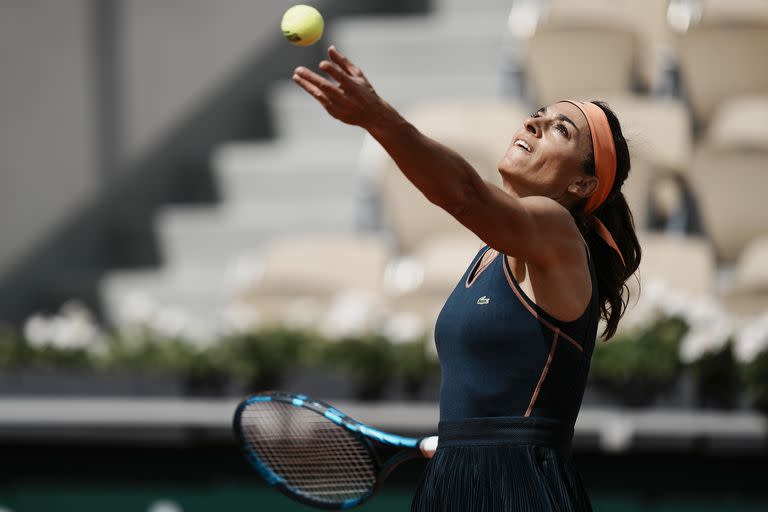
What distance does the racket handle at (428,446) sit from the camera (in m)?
2.76

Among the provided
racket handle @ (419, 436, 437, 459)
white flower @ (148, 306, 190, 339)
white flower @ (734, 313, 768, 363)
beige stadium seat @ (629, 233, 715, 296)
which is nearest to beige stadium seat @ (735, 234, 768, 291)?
beige stadium seat @ (629, 233, 715, 296)

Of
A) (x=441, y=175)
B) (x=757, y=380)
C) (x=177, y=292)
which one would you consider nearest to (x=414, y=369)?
(x=757, y=380)

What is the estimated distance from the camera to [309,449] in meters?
3.22

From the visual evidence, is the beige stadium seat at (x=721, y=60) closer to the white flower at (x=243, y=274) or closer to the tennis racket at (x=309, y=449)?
the white flower at (x=243, y=274)

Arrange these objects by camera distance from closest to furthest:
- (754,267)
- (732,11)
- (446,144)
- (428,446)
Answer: (428,446) < (754,267) < (446,144) < (732,11)

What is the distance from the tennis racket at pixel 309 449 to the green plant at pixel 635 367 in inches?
51.9

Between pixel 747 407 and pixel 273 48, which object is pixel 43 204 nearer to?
pixel 273 48

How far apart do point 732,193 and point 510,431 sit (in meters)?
3.98

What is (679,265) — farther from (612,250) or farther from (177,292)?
(612,250)

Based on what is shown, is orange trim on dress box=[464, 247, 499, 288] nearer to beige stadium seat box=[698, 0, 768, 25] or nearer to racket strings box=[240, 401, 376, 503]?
racket strings box=[240, 401, 376, 503]

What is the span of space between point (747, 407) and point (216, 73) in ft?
15.1

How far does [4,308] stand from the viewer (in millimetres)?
7270

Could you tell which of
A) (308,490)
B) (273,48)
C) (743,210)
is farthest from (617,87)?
(308,490)

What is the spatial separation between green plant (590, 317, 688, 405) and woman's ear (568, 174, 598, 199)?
1874 mm
